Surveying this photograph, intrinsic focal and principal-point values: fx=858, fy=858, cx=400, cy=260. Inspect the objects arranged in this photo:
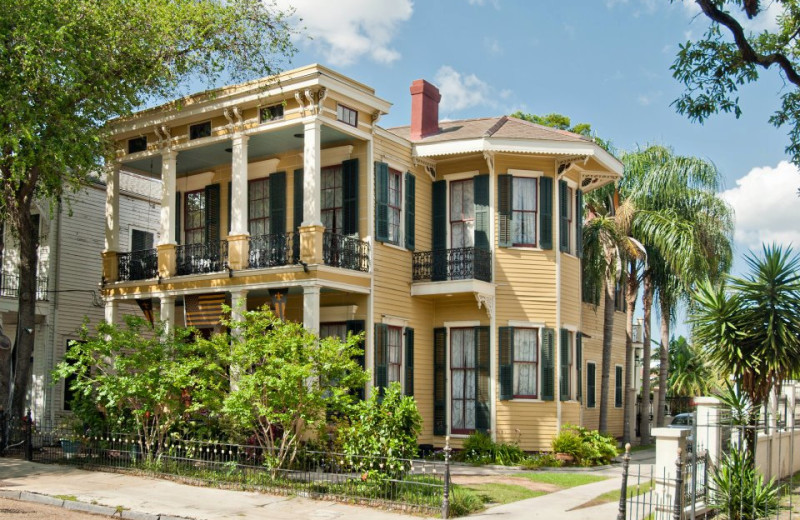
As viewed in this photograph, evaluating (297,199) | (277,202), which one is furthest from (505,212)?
(277,202)

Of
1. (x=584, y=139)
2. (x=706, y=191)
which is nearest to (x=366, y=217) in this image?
(x=584, y=139)

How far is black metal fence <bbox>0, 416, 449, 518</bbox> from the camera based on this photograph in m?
14.0

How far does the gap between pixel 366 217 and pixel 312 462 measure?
22.2 feet

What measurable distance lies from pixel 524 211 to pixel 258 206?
7231 mm

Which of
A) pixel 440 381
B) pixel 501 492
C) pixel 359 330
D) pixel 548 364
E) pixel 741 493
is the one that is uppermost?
pixel 359 330

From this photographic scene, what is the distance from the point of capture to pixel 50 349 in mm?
26375

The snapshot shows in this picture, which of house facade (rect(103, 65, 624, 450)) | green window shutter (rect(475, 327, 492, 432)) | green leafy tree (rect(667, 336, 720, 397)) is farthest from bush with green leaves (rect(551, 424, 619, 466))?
green leafy tree (rect(667, 336, 720, 397))

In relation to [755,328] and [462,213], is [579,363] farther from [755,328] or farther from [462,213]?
[755,328]

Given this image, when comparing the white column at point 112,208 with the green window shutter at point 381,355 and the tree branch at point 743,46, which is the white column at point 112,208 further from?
the tree branch at point 743,46

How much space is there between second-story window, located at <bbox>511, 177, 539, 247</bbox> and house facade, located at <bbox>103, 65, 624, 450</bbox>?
38 millimetres

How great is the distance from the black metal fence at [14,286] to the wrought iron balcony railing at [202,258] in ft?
20.6

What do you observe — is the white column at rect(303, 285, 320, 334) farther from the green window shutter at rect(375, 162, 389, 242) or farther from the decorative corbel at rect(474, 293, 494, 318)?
the decorative corbel at rect(474, 293, 494, 318)

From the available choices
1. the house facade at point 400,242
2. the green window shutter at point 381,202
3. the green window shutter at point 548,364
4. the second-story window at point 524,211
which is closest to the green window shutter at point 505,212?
the house facade at point 400,242

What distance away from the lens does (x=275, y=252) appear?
67.1ft
